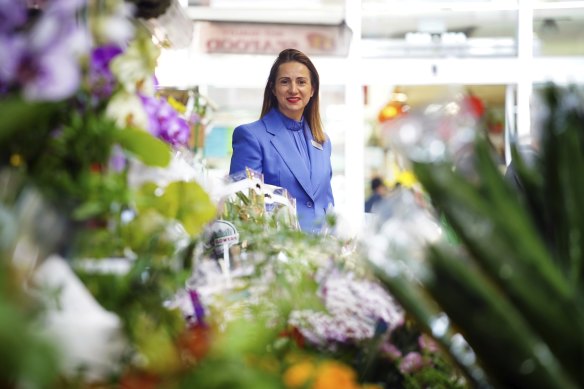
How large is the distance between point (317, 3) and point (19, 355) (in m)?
9.06

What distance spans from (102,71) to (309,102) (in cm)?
328

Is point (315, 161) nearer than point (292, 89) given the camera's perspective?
Yes

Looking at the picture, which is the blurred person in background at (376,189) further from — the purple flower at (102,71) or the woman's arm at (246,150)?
the purple flower at (102,71)

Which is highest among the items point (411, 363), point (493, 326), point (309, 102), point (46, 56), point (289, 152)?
point (309, 102)

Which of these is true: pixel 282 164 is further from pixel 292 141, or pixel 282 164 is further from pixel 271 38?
pixel 271 38

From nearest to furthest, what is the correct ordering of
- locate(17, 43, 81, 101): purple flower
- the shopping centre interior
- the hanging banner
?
locate(17, 43, 81, 101): purple flower, the hanging banner, the shopping centre interior

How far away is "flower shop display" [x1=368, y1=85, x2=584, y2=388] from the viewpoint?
0.74m

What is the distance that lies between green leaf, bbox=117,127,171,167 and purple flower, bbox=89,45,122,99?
0.07m

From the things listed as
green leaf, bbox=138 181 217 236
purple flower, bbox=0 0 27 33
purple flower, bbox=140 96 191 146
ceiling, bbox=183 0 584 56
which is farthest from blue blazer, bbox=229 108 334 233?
ceiling, bbox=183 0 584 56

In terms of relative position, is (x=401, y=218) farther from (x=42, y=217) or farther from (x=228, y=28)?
(x=228, y=28)

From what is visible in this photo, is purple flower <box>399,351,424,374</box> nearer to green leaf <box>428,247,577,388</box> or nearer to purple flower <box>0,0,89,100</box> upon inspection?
green leaf <box>428,247,577,388</box>

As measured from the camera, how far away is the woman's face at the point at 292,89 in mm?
4102

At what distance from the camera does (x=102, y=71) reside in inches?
39.4

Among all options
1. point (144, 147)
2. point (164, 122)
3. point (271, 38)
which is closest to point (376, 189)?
point (271, 38)
